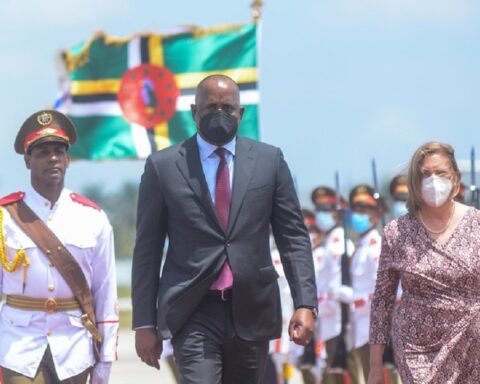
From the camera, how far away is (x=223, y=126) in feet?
26.1

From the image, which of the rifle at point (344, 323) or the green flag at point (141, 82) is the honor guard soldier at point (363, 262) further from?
the green flag at point (141, 82)

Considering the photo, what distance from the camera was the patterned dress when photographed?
8.09 metres

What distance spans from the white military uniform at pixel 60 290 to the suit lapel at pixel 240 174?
3.33 ft

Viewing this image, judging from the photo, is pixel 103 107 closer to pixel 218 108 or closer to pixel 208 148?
pixel 208 148

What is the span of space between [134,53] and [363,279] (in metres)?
5.13

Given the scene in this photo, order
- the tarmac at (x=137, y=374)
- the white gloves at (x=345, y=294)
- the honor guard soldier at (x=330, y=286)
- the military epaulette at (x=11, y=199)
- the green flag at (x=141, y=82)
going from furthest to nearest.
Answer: the tarmac at (x=137, y=374) < the green flag at (x=141, y=82) < the honor guard soldier at (x=330, y=286) < the white gloves at (x=345, y=294) < the military epaulette at (x=11, y=199)

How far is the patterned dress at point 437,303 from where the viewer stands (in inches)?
318

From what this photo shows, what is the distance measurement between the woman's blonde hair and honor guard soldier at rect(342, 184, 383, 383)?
19.6ft

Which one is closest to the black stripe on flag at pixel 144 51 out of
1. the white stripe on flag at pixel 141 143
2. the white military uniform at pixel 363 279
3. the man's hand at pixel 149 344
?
the white stripe on flag at pixel 141 143

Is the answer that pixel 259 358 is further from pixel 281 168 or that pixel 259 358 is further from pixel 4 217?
pixel 4 217

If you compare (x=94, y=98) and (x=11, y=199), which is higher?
(x=94, y=98)

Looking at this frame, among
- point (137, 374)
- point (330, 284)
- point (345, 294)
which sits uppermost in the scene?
point (330, 284)

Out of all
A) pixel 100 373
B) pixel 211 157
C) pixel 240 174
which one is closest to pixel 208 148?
pixel 211 157

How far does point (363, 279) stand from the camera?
1451cm
